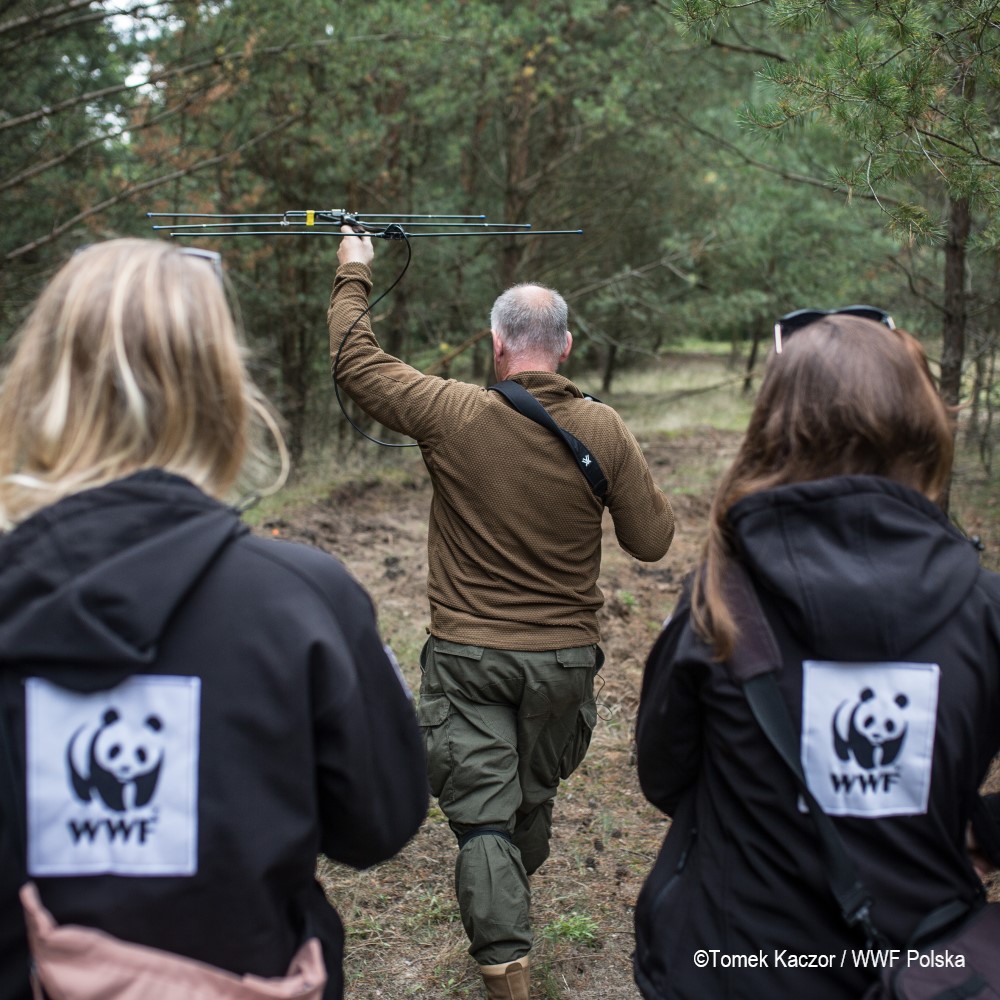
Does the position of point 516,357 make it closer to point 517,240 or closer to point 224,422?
point 224,422

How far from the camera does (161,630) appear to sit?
1417 millimetres

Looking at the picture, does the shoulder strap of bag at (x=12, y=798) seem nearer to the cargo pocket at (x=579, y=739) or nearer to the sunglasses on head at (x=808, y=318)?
the sunglasses on head at (x=808, y=318)

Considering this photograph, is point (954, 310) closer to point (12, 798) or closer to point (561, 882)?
point (561, 882)

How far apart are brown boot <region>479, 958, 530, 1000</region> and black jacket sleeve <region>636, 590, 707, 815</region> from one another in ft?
4.50

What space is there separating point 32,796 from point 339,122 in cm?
1131

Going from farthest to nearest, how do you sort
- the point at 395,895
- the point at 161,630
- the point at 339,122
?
1. the point at 339,122
2. the point at 395,895
3. the point at 161,630

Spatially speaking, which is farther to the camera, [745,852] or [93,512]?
[745,852]

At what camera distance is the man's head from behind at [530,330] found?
11.0 ft

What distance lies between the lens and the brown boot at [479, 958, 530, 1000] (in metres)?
3.08

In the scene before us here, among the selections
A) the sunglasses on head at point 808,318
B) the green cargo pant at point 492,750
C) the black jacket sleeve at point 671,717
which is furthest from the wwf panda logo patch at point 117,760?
the green cargo pant at point 492,750

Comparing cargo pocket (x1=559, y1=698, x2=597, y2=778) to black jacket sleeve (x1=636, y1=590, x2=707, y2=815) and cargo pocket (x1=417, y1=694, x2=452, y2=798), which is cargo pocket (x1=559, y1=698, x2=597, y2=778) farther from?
black jacket sleeve (x1=636, y1=590, x2=707, y2=815)

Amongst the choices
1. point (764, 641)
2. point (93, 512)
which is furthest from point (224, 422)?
point (764, 641)

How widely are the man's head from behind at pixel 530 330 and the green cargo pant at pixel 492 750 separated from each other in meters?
0.98

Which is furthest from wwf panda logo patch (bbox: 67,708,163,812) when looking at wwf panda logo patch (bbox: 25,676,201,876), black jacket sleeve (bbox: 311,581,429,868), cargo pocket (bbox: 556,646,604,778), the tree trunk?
the tree trunk
